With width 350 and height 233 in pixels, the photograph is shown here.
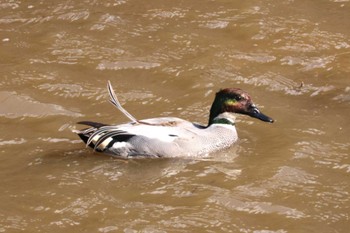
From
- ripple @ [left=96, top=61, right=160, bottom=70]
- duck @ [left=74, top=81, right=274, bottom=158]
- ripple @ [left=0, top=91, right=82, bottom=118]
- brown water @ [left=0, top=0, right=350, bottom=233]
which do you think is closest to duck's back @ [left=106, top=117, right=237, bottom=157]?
duck @ [left=74, top=81, right=274, bottom=158]

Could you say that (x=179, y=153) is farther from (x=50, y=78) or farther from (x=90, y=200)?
(x=50, y=78)

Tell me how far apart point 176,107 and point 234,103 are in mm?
731

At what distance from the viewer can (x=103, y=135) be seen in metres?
9.26

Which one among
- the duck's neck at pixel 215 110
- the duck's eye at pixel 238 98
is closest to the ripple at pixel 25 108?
the duck's neck at pixel 215 110

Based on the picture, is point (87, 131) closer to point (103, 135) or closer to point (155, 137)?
point (103, 135)

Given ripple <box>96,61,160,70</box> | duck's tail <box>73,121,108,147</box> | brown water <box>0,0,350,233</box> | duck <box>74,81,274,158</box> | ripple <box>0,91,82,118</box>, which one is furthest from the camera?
ripple <box>96,61,160,70</box>

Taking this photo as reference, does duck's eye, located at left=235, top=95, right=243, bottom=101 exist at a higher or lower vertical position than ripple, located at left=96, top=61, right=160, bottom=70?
higher

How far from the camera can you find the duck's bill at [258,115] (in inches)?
377

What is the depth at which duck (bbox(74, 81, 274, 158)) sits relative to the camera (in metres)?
9.27

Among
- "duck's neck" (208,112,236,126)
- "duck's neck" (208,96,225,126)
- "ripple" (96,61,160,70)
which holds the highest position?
"ripple" (96,61,160,70)

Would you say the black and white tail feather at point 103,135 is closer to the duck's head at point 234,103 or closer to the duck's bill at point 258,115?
the duck's head at point 234,103

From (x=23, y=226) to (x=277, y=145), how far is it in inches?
99.8

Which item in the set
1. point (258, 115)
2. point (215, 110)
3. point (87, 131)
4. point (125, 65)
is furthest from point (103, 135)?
point (125, 65)

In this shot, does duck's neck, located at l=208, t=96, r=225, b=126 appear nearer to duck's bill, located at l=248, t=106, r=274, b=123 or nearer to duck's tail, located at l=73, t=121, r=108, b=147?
duck's bill, located at l=248, t=106, r=274, b=123
